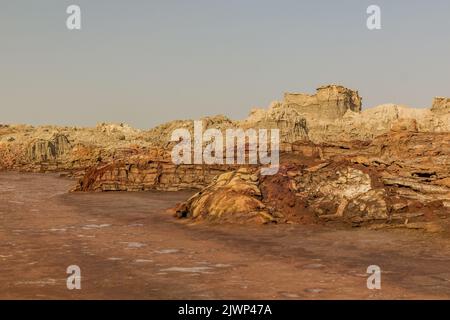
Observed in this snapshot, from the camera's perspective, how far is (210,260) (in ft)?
25.9

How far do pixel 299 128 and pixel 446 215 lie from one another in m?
83.8

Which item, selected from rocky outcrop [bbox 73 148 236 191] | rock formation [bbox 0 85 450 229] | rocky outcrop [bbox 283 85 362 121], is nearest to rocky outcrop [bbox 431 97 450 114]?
rocky outcrop [bbox 283 85 362 121]

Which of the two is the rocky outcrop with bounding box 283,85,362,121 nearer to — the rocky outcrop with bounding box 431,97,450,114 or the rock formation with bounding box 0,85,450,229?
the rocky outcrop with bounding box 431,97,450,114

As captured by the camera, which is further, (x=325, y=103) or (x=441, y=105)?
(x=325, y=103)

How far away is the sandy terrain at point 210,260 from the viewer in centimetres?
591

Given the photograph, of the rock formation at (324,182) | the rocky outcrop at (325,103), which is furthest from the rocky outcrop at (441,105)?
the rock formation at (324,182)

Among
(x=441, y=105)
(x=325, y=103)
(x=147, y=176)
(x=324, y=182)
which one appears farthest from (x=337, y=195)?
(x=325, y=103)

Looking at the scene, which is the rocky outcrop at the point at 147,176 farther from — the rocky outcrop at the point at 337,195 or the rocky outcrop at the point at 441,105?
the rocky outcrop at the point at 441,105

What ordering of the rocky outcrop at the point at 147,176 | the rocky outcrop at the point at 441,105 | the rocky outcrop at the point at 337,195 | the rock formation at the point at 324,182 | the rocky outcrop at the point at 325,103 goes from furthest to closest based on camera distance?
the rocky outcrop at the point at 325,103 < the rocky outcrop at the point at 441,105 < the rocky outcrop at the point at 147,176 < the rock formation at the point at 324,182 < the rocky outcrop at the point at 337,195

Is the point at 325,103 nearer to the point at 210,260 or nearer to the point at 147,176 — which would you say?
the point at 147,176

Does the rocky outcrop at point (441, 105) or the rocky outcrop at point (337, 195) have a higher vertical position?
the rocky outcrop at point (441, 105)
